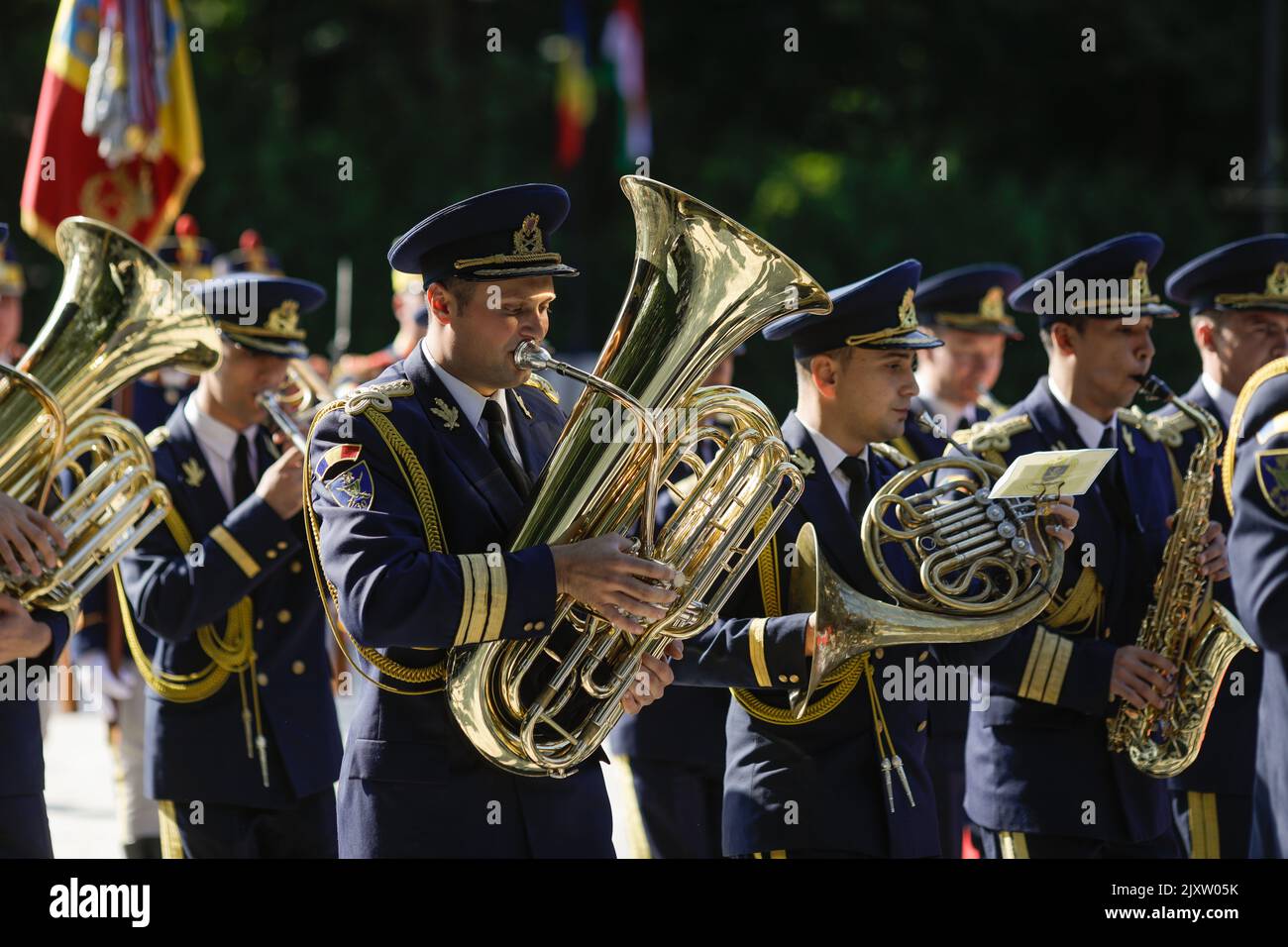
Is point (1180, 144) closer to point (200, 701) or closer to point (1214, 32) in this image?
point (1214, 32)

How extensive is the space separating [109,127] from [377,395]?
222 inches

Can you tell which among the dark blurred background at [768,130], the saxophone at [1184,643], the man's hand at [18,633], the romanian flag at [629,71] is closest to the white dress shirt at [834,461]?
the saxophone at [1184,643]

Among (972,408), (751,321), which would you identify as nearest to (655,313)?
(751,321)

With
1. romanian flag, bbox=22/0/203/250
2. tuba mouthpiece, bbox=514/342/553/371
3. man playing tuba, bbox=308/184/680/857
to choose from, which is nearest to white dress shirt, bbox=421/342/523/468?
man playing tuba, bbox=308/184/680/857

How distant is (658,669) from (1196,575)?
1.95m

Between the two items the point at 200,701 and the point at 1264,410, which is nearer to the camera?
the point at 1264,410

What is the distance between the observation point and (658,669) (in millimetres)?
4371

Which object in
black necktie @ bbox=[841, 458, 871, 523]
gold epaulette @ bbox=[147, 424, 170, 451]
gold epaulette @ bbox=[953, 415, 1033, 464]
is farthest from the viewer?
gold epaulette @ bbox=[147, 424, 170, 451]

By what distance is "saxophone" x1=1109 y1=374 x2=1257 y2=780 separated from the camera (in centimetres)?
541

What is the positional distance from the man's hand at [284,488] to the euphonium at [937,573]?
166 cm

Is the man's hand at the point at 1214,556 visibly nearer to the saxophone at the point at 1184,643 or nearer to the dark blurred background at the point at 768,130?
the saxophone at the point at 1184,643

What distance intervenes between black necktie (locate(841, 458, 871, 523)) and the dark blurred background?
12.4 m

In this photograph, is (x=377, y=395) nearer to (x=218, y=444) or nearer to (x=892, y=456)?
(x=892, y=456)

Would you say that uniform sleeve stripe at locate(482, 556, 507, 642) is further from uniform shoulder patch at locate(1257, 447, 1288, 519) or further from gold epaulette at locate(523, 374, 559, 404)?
uniform shoulder patch at locate(1257, 447, 1288, 519)
